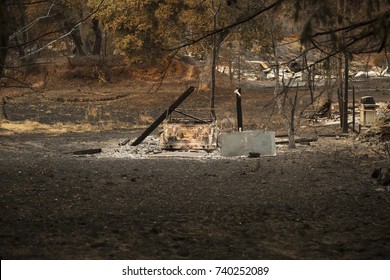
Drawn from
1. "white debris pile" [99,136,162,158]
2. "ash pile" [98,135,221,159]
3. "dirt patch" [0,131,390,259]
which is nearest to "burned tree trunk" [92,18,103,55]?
"white debris pile" [99,136,162,158]

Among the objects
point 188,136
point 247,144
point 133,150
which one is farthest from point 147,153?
point 247,144

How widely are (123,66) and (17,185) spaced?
34477 mm

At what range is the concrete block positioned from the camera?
18828 mm

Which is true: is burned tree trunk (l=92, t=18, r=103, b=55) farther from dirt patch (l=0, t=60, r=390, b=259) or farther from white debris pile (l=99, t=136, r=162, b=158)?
white debris pile (l=99, t=136, r=162, b=158)

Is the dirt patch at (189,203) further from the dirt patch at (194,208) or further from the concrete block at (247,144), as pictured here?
the concrete block at (247,144)

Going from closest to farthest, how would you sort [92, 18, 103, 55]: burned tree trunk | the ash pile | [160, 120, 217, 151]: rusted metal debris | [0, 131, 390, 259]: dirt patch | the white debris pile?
[0, 131, 390, 259]: dirt patch → the ash pile → the white debris pile → [160, 120, 217, 151]: rusted metal debris → [92, 18, 103, 55]: burned tree trunk

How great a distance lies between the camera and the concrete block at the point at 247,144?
18.8 metres

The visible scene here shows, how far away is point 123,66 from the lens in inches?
1831

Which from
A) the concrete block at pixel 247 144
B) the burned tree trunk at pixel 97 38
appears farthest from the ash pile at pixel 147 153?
the burned tree trunk at pixel 97 38

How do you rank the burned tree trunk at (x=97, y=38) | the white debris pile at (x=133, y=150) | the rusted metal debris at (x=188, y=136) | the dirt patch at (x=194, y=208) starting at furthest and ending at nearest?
the burned tree trunk at (x=97, y=38) < the rusted metal debris at (x=188, y=136) < the white debris pile at (x=133, y=150) < the dirt patch at (x=194, y=208)

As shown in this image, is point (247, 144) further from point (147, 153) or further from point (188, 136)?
point (147, 153)

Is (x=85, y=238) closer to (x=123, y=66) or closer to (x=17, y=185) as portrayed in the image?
(x=17, y=185)

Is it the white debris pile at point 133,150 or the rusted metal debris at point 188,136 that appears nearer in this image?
the white debris pile at point 133,150
